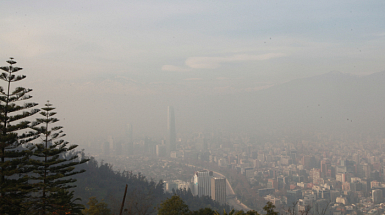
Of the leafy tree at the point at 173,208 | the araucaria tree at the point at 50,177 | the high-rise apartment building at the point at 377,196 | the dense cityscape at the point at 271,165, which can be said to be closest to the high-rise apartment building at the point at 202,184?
the dense cityscape at the point at 271,165

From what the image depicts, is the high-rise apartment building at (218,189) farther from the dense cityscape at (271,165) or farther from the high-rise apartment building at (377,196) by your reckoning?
the high-rise apartment building at (377,196)

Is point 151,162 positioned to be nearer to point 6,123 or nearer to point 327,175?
point 327,175

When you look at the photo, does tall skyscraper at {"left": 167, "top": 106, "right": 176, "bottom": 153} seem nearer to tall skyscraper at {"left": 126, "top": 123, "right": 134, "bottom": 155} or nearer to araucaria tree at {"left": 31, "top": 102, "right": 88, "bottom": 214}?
tall skyscraper at {"left": 126, "top": 123, "right": 134, "bottom": 155}

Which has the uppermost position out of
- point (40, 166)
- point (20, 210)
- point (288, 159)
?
point (40, 166)

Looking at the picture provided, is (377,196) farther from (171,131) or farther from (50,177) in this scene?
(171,131)

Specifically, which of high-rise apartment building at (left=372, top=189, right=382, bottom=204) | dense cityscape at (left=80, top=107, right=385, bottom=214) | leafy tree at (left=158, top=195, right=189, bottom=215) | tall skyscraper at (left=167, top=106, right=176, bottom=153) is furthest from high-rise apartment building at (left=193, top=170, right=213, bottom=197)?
leafy tree at (left=158, top=195, right=189, bottom=215)

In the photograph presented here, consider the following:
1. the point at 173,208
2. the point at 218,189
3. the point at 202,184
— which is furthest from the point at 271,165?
the point at 173,208

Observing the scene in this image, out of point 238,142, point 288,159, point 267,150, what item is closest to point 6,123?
point 288,159

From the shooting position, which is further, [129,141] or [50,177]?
[129,141]
